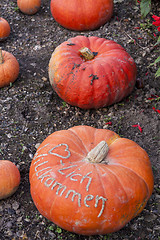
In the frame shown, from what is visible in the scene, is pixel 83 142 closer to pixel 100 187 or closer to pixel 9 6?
pixel 100 187

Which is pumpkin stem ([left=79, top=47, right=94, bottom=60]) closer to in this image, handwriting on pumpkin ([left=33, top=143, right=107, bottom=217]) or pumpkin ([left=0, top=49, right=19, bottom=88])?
pumpkin ([left=0, top=49, right=19, bottom=88])

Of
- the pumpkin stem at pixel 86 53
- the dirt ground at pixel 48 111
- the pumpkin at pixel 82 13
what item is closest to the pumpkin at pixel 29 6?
the dirt ground at pixel 48 111

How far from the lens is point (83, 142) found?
280 cm

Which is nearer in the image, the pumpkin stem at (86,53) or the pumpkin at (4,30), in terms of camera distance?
the pumpkin stem at (86,53)

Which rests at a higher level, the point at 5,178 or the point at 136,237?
the point at 5,178

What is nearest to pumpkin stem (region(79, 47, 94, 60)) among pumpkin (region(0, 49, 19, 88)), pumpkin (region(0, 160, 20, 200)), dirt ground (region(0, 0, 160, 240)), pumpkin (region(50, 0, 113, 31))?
dirt ground (region(0, 0, 160, 240))

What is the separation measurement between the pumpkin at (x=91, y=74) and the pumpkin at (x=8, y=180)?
1.24 metres

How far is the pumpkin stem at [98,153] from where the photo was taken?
257 centimetres

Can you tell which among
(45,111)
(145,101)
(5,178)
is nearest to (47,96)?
(45,111)

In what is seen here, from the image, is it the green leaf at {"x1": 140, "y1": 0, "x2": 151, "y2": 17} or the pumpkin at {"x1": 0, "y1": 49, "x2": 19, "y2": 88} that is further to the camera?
the green leaf at {"x1": 140, "y1": 0, "x2": 151, "y2": 17}

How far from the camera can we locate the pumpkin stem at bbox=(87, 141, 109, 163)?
2572mm

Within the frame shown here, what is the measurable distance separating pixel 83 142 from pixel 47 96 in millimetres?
1361

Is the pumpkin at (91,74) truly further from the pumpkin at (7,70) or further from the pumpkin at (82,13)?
the pumpkin at (82,13)

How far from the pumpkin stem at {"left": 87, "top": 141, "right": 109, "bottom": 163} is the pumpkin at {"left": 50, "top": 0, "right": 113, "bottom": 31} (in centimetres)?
266
